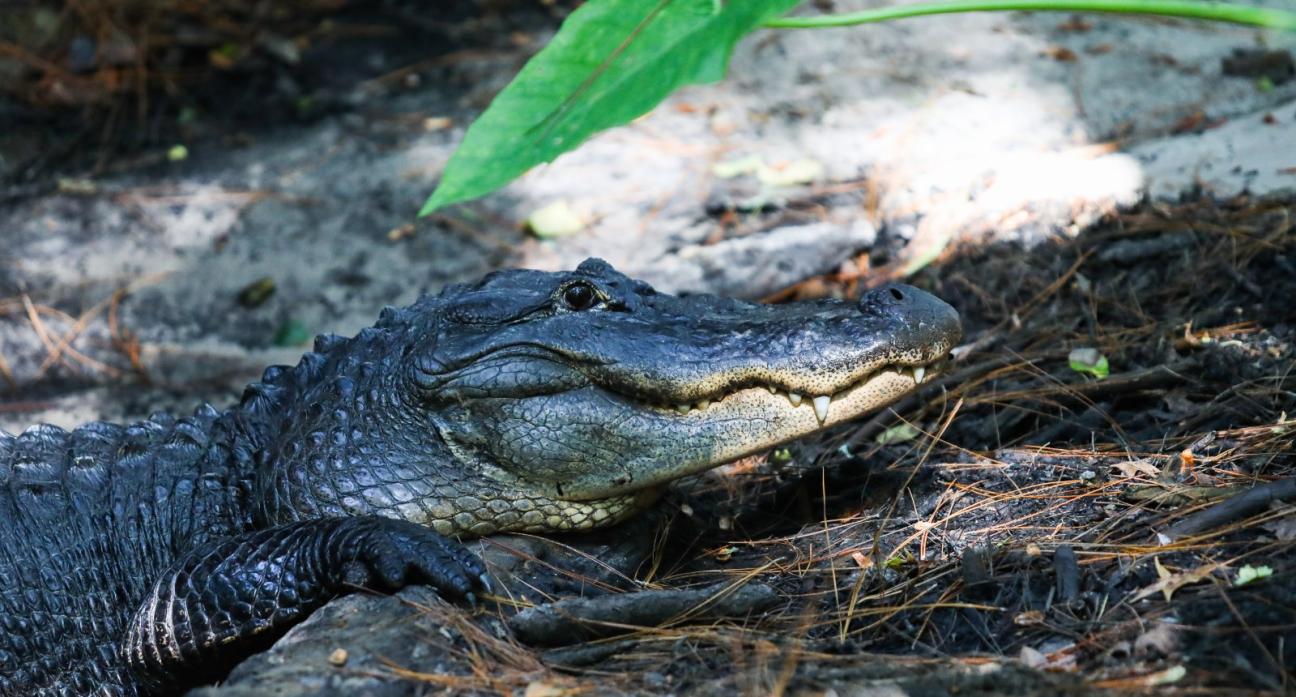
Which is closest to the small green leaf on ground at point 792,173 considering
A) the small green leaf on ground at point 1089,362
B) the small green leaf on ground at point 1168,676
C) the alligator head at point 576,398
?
the small green leaf on ground at point 1089,362

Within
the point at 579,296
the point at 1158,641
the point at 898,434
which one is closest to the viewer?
the point at 1158,641

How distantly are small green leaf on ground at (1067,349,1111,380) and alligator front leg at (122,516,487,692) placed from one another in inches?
85.0

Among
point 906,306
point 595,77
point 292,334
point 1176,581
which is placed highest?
point 595,77

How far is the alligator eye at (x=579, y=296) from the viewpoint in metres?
3.45

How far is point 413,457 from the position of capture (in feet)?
11.1

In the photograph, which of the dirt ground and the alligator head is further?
the alligator head

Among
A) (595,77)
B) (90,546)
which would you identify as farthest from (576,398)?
(90,546)

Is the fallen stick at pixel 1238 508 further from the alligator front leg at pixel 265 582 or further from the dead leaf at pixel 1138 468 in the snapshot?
the alligator front leg at pixel 265 582

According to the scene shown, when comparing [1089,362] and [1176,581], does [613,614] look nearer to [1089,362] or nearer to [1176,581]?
[1176,581]

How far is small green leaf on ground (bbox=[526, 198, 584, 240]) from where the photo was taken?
614 centimetres

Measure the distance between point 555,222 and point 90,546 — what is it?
125 inches

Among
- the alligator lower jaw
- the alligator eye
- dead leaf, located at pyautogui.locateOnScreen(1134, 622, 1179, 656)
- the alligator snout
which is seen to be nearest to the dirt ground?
dead leaf, located at pyautogui.locateOnScreen(1134, 622, 1179, 656)

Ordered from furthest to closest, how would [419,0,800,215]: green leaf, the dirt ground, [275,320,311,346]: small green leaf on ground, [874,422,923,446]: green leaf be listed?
[275,320,311,346]: small green leaf on ground → [874,422,923,446]: green leaf → the dirt ground → [419,0,800,215]: green leaf

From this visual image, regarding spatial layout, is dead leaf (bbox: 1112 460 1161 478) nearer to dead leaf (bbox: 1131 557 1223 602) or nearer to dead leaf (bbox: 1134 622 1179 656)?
dead leaf (bbox: 1131 557 1223 602)
